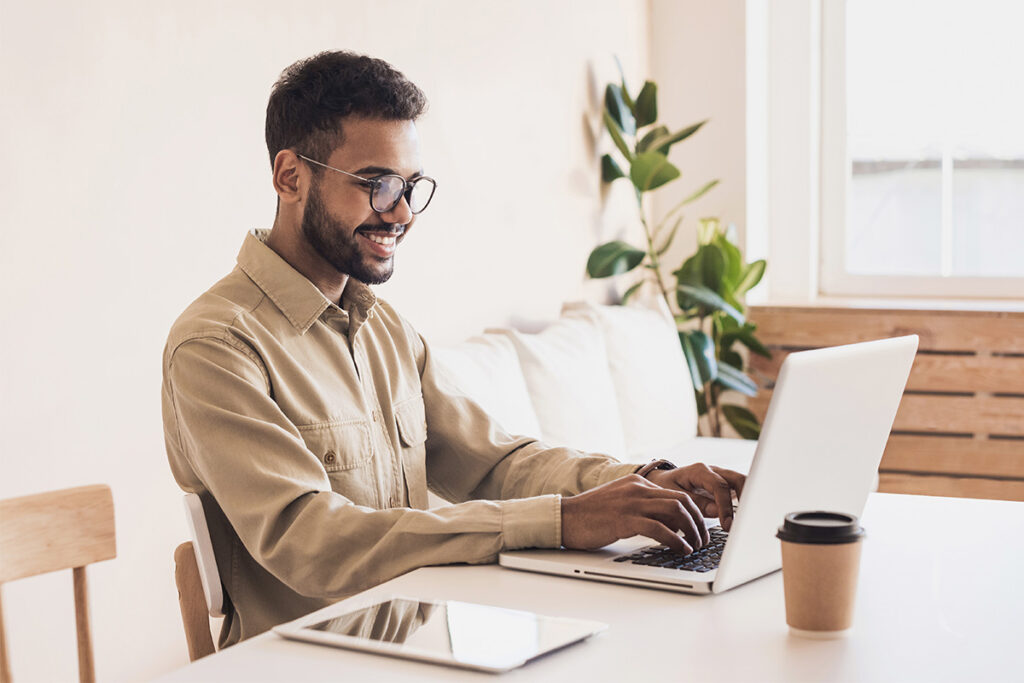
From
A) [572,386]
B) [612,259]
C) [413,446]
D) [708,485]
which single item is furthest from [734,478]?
[612,259]

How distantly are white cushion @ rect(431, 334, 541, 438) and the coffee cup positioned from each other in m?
1.34

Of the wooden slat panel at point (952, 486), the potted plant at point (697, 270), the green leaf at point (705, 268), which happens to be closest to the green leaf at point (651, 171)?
the potted plant at point (697, 270)

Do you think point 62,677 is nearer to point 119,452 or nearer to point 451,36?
point 119,452

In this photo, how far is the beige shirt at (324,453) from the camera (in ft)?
4.17

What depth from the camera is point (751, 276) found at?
3.90 m

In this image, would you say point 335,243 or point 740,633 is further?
point 335,243

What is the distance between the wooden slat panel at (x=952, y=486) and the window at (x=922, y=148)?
77 cm

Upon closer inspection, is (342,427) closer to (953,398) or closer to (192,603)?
(192,603)

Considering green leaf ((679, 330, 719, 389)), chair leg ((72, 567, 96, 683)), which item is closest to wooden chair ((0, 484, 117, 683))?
chair leg ((72, 567, 96, 683))

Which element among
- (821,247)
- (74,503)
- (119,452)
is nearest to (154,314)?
(119,452)

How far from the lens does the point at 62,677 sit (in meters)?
1.81

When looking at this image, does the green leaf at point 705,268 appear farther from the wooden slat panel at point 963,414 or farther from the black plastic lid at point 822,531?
the black plastic lid at point 822,531

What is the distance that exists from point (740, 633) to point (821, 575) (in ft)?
0.29

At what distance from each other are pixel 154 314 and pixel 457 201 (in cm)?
102
